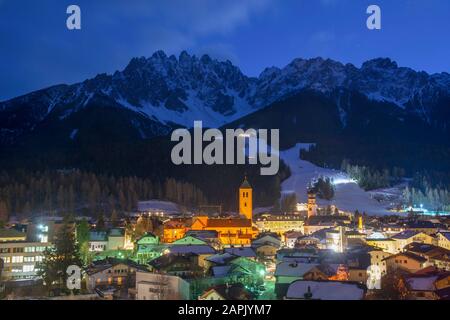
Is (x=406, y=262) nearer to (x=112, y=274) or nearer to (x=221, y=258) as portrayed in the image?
(x=221, y=258)

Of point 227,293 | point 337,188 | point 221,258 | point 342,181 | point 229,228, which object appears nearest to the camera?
point 227,293

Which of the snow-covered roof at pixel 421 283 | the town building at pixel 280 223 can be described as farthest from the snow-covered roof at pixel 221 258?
the town building at pixel 280 223

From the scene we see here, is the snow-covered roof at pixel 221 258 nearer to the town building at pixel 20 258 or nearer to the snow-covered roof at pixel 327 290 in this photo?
the snow-covered roof at pixel 327 290

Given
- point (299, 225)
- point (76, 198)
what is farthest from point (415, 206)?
point (76, 198)

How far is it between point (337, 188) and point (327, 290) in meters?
88.2

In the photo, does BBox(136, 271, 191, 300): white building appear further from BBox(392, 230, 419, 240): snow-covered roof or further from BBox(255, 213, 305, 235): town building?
BBox(255, 213, 305, 235): town building

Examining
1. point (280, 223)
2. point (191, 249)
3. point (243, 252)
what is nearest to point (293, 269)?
point (243, 252)

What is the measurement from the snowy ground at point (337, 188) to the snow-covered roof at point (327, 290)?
6926cm

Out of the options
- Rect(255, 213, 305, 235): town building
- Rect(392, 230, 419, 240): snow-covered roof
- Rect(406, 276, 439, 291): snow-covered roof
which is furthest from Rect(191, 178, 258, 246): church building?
Rect(406, 276, 439, 291): snow-covered roof

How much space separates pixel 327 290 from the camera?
84.5 feet

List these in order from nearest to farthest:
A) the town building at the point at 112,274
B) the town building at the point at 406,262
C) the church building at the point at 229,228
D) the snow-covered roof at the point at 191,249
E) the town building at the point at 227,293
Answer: the town building at the point at 227,293 < the town building at the point at 112,274 < the town building at the point at 406,262 < the snow-covered roof at the point at 191,249 < the church building at the point at 229,228

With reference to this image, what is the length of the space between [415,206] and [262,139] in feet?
201

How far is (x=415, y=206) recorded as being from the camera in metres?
102

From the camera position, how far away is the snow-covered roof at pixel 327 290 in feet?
82.9
